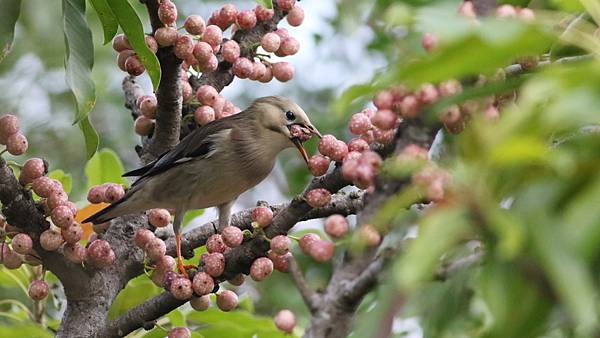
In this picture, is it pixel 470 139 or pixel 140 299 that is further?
pixel 140 299

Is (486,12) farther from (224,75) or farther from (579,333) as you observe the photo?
(224,75)

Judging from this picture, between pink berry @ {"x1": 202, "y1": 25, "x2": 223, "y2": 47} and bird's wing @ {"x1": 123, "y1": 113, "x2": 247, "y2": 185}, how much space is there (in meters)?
0.46

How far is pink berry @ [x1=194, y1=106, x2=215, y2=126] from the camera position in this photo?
3.81 m

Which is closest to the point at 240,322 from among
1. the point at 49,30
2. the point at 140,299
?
the point at 140,299

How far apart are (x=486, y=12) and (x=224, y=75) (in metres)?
2.35

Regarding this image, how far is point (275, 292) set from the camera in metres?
6.12

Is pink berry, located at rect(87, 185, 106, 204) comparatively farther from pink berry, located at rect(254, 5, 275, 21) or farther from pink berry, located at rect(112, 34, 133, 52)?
pink berry, located at rect(254, 5, 275, 21)

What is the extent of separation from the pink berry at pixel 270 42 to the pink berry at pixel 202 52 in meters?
0.30

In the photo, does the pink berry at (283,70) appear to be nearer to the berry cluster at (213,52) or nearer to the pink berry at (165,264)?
the berry cluster at (213,52)

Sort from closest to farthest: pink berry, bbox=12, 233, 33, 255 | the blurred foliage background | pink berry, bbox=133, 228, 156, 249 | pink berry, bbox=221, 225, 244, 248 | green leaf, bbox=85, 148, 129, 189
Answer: the blurred foliage background → pink berry, bbox=221, 225, 244, 248 → pink berry, bbox=12, 233, 33, 255 → pink berry, bbox=133, 228, 156, 249 → green leaf, bbox=85, 148, 129, 189

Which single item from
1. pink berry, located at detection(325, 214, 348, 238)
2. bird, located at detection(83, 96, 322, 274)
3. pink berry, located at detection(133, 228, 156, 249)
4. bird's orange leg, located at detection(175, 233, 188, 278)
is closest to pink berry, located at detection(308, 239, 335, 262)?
pink berry, located at detection(325, 214, 348, 238)

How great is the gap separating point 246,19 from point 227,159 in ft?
3.61

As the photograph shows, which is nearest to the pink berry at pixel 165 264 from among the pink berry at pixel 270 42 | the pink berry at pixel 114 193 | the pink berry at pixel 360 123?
the pink berry at pixel 114 193

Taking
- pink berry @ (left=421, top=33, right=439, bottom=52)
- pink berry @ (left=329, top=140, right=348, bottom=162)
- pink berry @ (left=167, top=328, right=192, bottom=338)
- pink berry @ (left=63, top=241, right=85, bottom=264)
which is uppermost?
pink berry @ (left=421, top=33, right=439, bottom=52)
